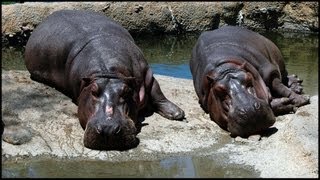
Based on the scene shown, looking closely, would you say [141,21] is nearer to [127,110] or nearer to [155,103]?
[155,103]

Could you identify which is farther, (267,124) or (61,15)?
(61,15)

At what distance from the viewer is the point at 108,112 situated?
22.1ft

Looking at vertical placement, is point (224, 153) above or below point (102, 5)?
above

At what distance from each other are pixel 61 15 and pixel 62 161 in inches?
112

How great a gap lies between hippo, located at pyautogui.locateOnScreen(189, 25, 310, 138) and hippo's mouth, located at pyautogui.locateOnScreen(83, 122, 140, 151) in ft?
3.94

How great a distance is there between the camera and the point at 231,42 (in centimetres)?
867

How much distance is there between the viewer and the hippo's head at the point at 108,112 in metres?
6.63

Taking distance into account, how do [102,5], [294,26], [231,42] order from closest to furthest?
[231,42], [102,5], [294,26]

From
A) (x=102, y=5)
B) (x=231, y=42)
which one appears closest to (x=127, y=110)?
(x=231, y=42)

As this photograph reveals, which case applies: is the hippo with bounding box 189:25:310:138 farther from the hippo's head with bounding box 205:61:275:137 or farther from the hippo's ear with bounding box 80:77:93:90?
the hippo's ear with bounding box 80:77:93:90

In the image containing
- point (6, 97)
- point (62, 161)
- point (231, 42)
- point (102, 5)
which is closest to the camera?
point (62, 161)

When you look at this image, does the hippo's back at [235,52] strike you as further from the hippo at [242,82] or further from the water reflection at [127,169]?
the water reflection at [127,169]

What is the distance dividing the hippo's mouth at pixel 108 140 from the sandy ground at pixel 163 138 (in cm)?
7

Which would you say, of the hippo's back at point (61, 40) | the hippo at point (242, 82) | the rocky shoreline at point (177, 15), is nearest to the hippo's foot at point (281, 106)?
the hippo at point (242, 82)
